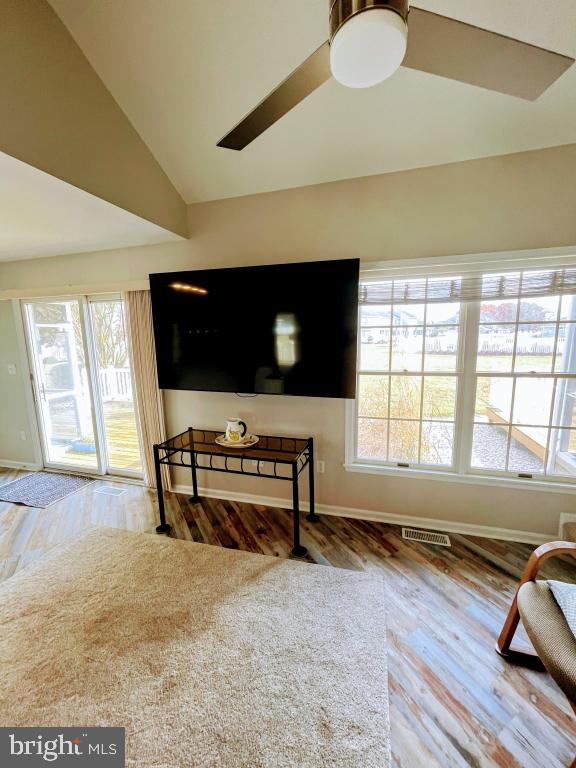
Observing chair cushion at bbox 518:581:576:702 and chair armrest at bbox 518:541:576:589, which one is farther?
chair armrest at bbox 518:541:576:589

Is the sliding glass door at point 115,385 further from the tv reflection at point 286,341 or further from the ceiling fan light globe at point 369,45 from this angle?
the ceiling fan light globe at point 369,45

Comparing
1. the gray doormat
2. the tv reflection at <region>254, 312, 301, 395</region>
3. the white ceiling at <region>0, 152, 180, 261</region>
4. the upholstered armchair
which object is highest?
the white ceiling at <region>0, 152, 180, 261</region>

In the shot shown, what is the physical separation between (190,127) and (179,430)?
2.40 m

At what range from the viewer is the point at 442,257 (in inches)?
89.3

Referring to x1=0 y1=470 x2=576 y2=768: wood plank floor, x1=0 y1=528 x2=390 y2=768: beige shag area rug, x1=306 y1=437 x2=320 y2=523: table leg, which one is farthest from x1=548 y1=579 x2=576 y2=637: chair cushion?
x1=306 y1=437 x2=320 y2=523: table leg

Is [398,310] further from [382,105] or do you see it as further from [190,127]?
[190,127]

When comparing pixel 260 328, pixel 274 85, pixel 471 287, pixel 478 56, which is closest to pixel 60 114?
pixel 274 85

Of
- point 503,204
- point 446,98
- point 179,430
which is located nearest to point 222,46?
point 446,98

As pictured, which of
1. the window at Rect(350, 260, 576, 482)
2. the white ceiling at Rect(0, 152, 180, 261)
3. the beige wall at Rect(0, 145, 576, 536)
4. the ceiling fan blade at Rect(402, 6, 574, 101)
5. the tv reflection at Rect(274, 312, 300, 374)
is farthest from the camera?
the tv reflection at Rect(274, 312, 300, 374)

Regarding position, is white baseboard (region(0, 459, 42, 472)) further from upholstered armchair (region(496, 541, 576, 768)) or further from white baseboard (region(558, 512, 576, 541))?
white baseboard (region(558, 512, 576, 541))

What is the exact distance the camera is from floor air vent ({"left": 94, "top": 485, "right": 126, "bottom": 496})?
10.8ft

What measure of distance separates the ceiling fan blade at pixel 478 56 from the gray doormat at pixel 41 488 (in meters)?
4.02

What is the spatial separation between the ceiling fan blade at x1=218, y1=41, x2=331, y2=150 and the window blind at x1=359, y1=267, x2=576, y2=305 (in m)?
1.42

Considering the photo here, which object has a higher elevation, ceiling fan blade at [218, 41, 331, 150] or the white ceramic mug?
ceiling fan blade at [218, 41, 331, 150]
